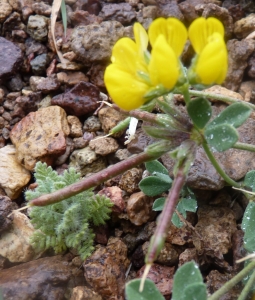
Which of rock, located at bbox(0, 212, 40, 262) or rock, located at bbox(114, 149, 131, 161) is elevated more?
rock, located at bbox(114, 149, 131, 161)

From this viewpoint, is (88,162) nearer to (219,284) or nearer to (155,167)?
(155,167)

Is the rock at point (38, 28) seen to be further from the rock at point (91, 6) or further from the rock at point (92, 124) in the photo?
the rock at point (92, 124)

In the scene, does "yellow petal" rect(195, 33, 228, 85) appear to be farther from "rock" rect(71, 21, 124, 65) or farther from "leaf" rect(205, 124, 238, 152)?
"rock" rect(71, 21, 124, 65)

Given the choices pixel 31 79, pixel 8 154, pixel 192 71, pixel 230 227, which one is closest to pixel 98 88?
pixel 31 79

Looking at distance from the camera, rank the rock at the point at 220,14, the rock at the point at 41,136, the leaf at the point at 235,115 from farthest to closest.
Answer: the rock at the point at 220,14, the rock at the point at 41,136, the leaf at the point at 235,115

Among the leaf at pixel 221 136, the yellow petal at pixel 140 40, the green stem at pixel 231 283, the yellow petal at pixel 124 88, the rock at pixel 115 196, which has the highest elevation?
the yellow petal at pixel 140 40

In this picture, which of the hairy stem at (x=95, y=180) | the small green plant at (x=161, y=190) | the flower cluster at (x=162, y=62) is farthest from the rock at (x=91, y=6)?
the hairy stem at (x=95, y=180)

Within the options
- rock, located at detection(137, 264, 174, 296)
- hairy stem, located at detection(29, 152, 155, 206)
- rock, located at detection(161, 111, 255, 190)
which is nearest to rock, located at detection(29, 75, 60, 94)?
rock, located at detection(161, 111, 255, 190)
